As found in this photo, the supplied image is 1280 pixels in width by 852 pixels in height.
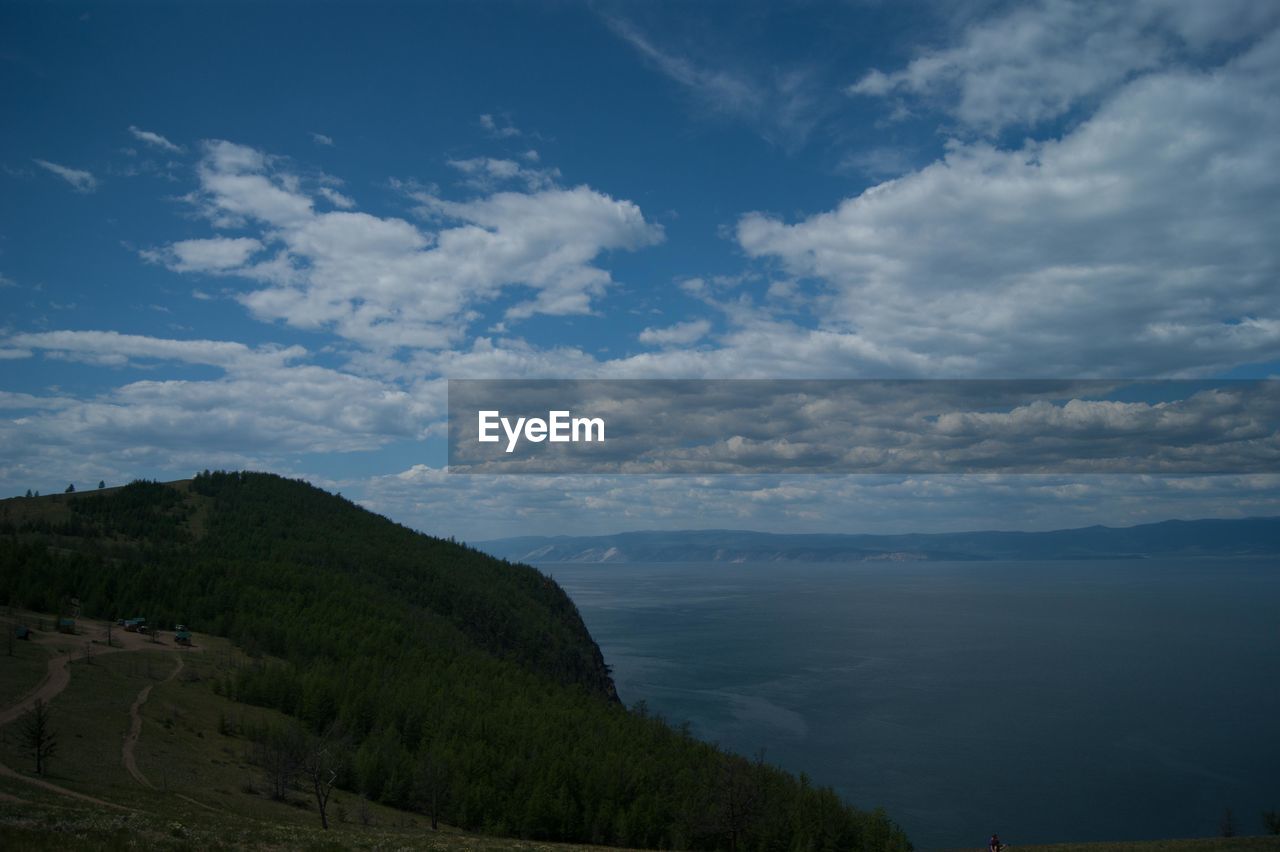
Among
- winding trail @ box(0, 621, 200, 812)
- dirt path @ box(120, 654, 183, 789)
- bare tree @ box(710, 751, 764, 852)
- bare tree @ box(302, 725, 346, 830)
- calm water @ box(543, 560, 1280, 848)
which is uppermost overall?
winding trail @ box(0, 621, 200, 812)

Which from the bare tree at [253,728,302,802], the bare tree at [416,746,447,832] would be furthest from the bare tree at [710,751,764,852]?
the bare tree at [253,728,302,802]

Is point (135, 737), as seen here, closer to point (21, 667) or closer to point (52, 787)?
point (21, 667)

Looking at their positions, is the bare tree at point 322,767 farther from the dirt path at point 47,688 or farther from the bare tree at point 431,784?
the dirt path at point 47,688

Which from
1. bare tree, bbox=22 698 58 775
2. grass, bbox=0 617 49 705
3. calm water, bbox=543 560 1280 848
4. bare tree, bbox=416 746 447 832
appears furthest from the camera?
calm water, bbox=543 560 1280 848

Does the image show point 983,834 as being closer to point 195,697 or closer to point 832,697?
point 832,697

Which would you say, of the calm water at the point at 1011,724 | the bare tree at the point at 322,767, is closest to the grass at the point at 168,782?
the bare tree at the point at 322,767

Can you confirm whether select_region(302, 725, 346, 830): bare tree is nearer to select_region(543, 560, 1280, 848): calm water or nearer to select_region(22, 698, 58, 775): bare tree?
select_region(22, 698, 58, 775): bare tree

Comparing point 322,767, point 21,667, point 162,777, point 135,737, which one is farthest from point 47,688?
point 322,767
